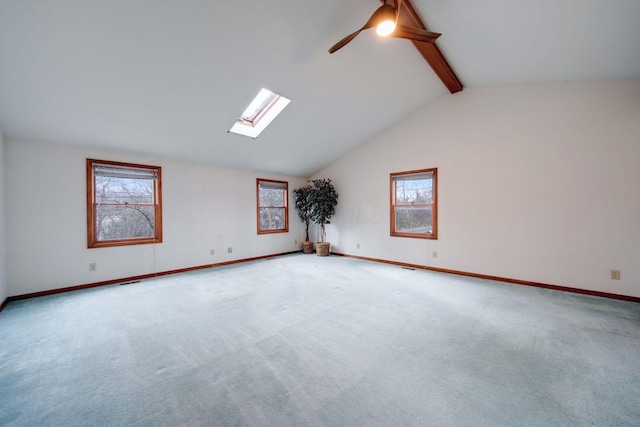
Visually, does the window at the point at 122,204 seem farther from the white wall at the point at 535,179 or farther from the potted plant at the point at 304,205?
the white wall at the point at 535,179

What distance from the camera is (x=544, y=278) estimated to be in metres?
3.48

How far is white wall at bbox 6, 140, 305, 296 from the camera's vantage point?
3225 millimetres

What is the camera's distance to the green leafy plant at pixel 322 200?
5.91 m

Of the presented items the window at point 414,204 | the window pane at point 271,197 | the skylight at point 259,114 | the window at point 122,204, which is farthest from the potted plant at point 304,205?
the window at point 122,204

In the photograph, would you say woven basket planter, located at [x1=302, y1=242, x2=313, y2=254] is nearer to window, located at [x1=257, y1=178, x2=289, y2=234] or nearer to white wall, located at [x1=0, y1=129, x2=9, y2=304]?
window, located at [x1=257, y1=178, x2=289, y2=234]

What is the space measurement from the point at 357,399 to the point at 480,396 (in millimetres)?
751

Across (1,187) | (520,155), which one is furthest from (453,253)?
(1,187)

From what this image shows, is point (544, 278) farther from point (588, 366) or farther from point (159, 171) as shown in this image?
point (159, 171)

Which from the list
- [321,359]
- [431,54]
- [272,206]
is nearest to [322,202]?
[272,206]

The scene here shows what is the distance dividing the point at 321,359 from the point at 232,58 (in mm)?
3133

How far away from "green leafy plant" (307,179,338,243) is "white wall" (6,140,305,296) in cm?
167

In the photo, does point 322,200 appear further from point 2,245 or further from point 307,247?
point 2,245

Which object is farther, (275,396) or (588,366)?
(588,366)

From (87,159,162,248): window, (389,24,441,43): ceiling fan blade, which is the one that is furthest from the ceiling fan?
(87,159,162,248): window
